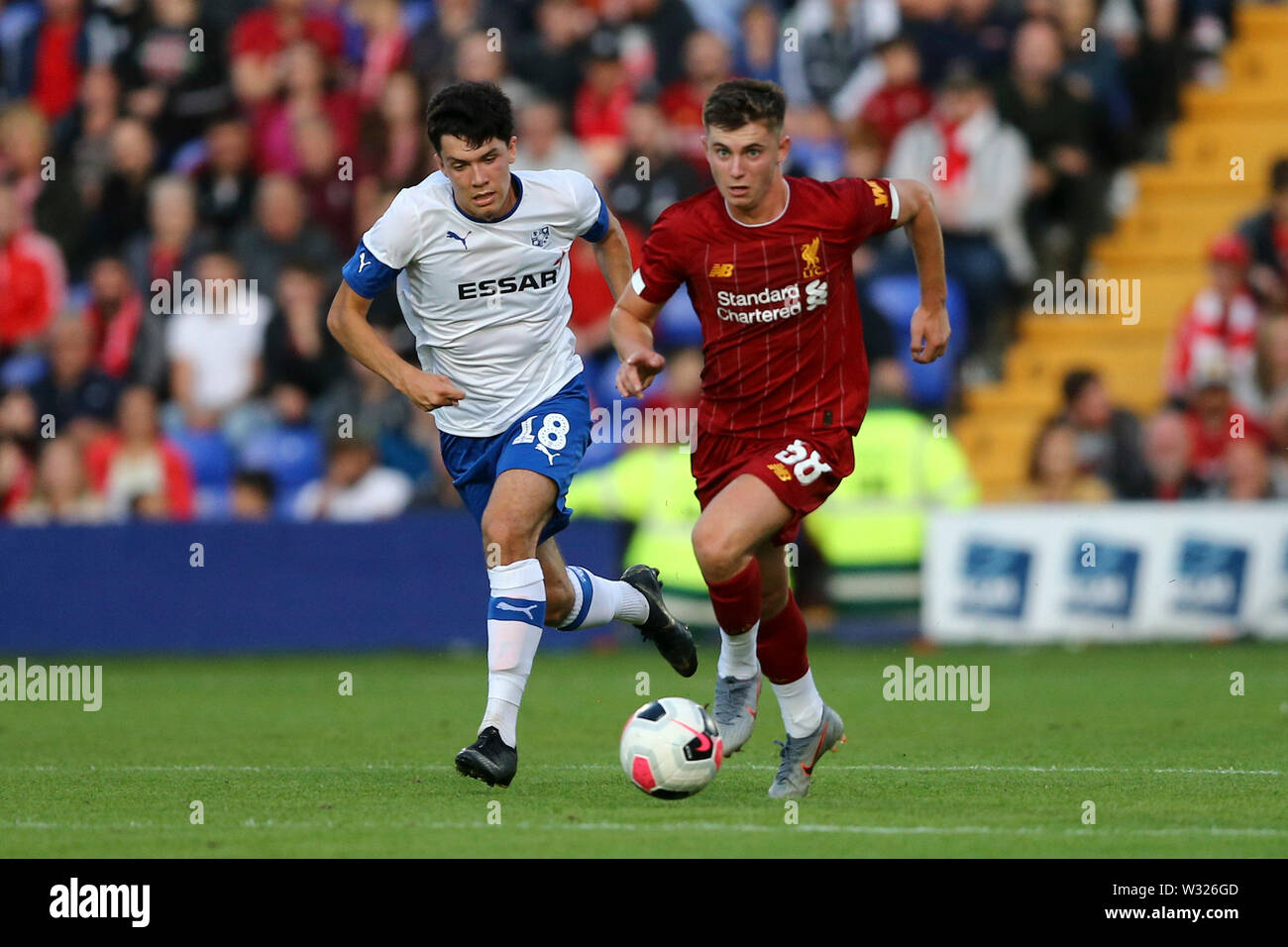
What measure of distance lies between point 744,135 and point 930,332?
103 centimetres

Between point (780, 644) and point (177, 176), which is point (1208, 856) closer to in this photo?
point (780, 644)

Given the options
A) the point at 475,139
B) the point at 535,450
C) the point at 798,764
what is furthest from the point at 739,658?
the point at 475,139

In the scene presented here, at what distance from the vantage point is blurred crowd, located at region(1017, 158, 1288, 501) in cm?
1412

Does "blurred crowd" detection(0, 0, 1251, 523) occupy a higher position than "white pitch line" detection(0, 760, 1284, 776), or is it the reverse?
"blurred crowd" detection(0, 0, 1251, 523)

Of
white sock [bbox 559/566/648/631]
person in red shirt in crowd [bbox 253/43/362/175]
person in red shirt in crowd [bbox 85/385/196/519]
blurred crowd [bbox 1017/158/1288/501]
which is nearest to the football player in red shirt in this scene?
white sock [bbox 559/566/648/631]

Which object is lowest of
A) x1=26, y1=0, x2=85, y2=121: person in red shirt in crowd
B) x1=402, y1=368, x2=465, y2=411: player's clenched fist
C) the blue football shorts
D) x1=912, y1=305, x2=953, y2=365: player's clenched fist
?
the blue football shorts

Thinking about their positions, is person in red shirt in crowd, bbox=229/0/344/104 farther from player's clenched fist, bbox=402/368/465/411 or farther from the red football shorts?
the red football shorts

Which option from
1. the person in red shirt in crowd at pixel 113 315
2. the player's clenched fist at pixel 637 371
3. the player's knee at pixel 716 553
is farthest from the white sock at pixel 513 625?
the person in red shirt in crowd at pixel 113 315

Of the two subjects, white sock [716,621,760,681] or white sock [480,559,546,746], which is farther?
white sock [716,621,760,681]

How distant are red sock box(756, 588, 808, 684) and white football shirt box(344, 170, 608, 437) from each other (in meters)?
1.41

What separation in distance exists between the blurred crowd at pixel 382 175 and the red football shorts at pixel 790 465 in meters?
6.61

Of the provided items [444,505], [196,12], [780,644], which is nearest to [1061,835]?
[780,644]

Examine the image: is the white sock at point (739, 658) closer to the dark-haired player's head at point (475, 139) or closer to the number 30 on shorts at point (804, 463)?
the number 30 on shorts at point (804, 463)

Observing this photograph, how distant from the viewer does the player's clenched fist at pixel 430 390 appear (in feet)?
24.7
